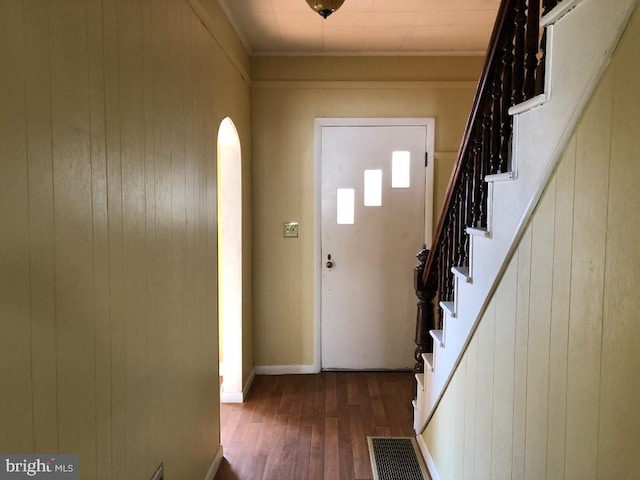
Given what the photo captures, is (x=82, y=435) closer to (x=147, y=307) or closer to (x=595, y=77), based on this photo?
(x=147, y=307)

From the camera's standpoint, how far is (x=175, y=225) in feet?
6.01

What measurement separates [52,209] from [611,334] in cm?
121

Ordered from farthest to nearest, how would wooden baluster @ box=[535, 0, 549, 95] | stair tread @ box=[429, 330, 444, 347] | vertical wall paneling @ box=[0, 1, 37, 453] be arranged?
stair tread @ box=[429, 330, 444, 347] < wooden baluster @ box=[535, 0, 549, 95] < vertical wall paneling @ box=[0, 1, 37, 453]

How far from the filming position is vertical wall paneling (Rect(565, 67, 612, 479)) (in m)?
0.97

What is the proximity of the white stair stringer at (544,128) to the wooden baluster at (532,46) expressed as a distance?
0.09 m

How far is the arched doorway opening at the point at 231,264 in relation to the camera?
3291 mm

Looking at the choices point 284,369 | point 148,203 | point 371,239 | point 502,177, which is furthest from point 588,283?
point 284,369

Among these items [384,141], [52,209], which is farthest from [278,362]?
[52,209]

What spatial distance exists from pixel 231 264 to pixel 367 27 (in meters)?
1.91

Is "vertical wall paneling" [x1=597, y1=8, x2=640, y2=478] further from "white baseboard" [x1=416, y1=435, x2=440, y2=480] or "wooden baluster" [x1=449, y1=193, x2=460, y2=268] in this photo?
"white baseboard" [x1=416, y1=435, x2=440, y2=480]

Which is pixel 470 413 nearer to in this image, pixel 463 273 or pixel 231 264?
pixel 463 273

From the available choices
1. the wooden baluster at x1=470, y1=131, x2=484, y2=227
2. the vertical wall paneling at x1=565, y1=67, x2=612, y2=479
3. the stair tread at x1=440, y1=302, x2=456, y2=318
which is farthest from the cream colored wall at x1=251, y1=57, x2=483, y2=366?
the vertical wall paneling at x1=565, y1=67, x2=612, y2=479

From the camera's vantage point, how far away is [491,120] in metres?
1.74

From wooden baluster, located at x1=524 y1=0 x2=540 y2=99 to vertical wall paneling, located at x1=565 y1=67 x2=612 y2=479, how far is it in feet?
1.21
